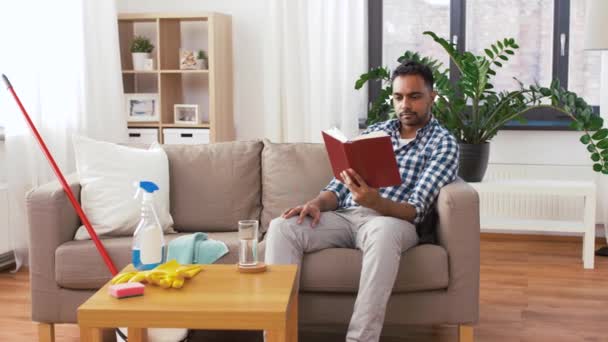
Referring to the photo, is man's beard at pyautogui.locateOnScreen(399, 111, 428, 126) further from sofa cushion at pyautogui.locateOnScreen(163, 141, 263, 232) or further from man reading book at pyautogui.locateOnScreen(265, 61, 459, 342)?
sofa cushion at pyautogui.locateOnScreen(163, 141, 263, 232)

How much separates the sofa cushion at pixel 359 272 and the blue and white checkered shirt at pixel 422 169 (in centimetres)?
18

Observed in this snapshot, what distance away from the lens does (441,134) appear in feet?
10.0

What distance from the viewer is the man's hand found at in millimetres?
2799

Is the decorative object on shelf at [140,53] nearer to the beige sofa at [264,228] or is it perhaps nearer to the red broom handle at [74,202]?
the beige sofa at [264,228]

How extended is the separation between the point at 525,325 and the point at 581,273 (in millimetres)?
1005

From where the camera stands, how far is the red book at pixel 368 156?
8.73ft

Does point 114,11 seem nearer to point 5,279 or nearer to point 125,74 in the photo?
point 125,74

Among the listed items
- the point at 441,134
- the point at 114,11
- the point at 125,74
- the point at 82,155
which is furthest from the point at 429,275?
the point at 125,74

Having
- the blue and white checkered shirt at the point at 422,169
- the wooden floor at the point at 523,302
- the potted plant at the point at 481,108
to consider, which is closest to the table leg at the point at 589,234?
the wooden floor at the point at 523,302

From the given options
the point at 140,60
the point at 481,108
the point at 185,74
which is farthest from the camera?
the point at 185,74

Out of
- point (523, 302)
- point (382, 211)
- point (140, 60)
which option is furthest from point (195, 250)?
point (140, 60)

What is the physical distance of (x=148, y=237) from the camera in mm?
2426

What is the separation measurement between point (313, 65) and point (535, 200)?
1556 mm

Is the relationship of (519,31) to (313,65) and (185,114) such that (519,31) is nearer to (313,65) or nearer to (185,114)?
(313,65)
